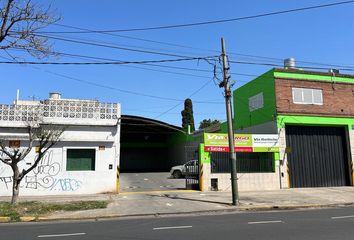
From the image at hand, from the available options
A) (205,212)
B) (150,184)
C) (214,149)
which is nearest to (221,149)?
(214,149)

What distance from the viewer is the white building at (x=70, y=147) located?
19.0 m

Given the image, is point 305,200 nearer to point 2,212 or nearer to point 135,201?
point 135,201

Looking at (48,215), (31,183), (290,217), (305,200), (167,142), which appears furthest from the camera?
(167,142)

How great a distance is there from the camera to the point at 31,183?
19031 millimetres

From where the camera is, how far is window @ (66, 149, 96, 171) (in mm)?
19766

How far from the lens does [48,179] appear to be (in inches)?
755

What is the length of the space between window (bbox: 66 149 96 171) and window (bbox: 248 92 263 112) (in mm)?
11935

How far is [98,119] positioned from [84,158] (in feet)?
7.31

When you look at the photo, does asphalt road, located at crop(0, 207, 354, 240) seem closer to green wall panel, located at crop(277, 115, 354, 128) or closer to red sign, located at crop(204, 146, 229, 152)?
red sign, located at crop(204, 146, 229, 152)

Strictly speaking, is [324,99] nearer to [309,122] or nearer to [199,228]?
[309,122]

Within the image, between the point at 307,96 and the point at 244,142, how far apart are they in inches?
227

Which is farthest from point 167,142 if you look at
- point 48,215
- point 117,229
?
point 117,229

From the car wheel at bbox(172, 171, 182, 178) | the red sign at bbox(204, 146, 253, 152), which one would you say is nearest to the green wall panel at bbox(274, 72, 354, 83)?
the red sign at bbox(204, 146, 253, 152)

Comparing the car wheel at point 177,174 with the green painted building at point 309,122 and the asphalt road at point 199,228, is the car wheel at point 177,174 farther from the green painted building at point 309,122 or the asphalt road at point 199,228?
the asphalt road at point 199,228
